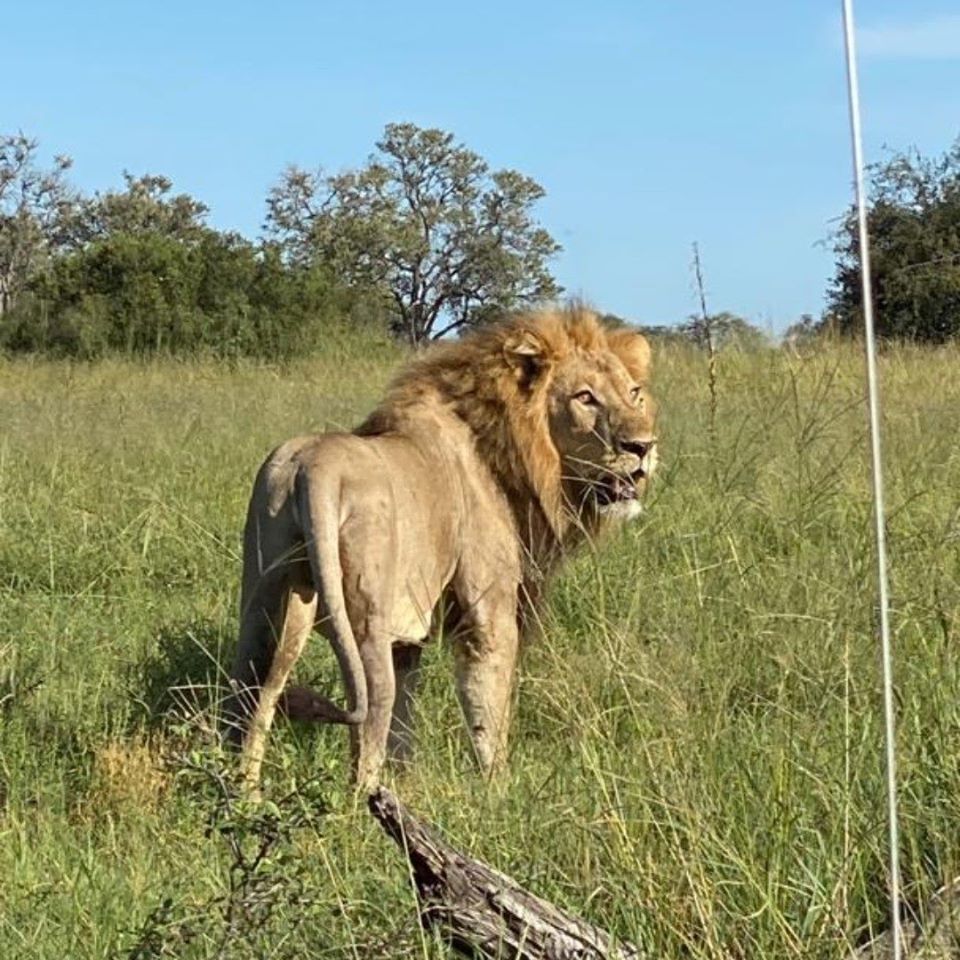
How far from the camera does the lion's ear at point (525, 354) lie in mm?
4961

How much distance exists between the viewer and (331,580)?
12.7ft

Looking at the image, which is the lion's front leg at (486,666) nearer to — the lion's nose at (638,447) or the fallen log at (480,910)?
the lion's nose at (638,447)

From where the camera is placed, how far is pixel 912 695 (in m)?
3.37

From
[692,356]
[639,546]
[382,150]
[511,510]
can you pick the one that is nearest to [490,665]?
[511,510]

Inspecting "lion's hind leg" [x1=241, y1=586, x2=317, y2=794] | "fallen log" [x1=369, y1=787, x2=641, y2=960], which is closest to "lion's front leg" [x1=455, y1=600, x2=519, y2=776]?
"lion's hind leg" [x1=241, y1=586, x2=317, y2=794]

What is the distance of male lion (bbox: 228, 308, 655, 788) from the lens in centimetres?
396

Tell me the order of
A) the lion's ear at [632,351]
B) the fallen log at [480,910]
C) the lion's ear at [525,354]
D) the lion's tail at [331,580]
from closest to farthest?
1. the fallen log at [480,910]
2. the lion's tail at [331,580]
3. the lion's ear at [525,354]
4. the lion's ear at [632,351]

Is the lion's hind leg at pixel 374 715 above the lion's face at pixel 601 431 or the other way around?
the other way around

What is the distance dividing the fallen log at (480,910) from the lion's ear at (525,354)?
2506 mm

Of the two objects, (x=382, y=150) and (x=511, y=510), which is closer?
(x=511, y=510)

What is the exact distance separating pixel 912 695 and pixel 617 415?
1.73 m

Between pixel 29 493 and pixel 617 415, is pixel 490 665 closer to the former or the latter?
pixel 617 415

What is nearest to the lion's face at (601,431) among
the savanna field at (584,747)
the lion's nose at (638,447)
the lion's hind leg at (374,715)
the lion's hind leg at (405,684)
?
the lion's nose at (638,447)

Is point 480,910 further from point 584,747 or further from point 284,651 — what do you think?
point 284,651
